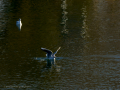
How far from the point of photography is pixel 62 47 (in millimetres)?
49656

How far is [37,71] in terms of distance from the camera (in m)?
40.2

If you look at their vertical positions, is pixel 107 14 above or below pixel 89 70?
above

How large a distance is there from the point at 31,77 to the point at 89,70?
6.61 meters

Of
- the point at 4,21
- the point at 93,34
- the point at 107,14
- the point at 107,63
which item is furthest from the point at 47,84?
the point at 107,14

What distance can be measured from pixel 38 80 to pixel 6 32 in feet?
76.1

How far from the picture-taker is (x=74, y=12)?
258ft

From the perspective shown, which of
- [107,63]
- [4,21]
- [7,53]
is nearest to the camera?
[107,63]

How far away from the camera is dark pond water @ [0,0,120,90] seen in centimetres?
3734

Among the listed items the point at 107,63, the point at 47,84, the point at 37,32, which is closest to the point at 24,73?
the point at 47,84

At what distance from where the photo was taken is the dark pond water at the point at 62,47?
37.3m

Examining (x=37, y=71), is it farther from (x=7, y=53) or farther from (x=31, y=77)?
(x=7, y=53)

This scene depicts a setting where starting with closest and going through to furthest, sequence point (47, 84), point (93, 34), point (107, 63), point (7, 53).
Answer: point (47, 84) → point (107, 63) → point (7, 53) → point (93, 34)

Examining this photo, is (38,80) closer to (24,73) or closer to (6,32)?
(24,73)

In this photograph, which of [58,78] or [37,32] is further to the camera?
[37,32]
